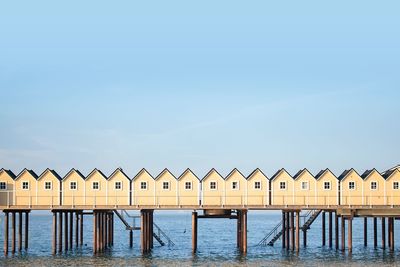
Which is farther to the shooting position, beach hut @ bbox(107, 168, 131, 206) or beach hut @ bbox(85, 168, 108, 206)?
beach hut @ bbox(85, 168, 108, 206)

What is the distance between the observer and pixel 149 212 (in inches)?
2970

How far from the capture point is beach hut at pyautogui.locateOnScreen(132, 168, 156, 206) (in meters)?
71.4

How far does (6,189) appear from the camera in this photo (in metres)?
72.1

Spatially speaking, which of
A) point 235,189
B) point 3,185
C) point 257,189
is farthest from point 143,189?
point 3,185

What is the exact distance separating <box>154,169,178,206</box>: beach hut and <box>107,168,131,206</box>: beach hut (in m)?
2.70

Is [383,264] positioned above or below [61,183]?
below

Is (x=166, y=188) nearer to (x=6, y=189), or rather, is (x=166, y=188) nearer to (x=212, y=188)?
(x=212, y=188)

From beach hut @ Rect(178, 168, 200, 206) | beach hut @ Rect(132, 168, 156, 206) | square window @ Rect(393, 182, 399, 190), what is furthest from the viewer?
square window @ Rect(393, 182, 399, 190)

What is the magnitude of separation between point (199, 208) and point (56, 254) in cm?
1560

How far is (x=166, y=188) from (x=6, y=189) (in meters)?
14.8

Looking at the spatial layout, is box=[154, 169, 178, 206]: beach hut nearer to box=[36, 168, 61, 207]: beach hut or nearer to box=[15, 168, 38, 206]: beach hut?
box=[36, 168, 61, 207]: beach hut

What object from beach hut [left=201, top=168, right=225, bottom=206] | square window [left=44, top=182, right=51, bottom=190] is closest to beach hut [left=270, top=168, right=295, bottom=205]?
beach hut [left=201, top=168, right=225, bottom=206]

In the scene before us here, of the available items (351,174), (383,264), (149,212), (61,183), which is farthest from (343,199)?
(61,183)

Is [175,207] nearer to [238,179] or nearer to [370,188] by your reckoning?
[238,179]
